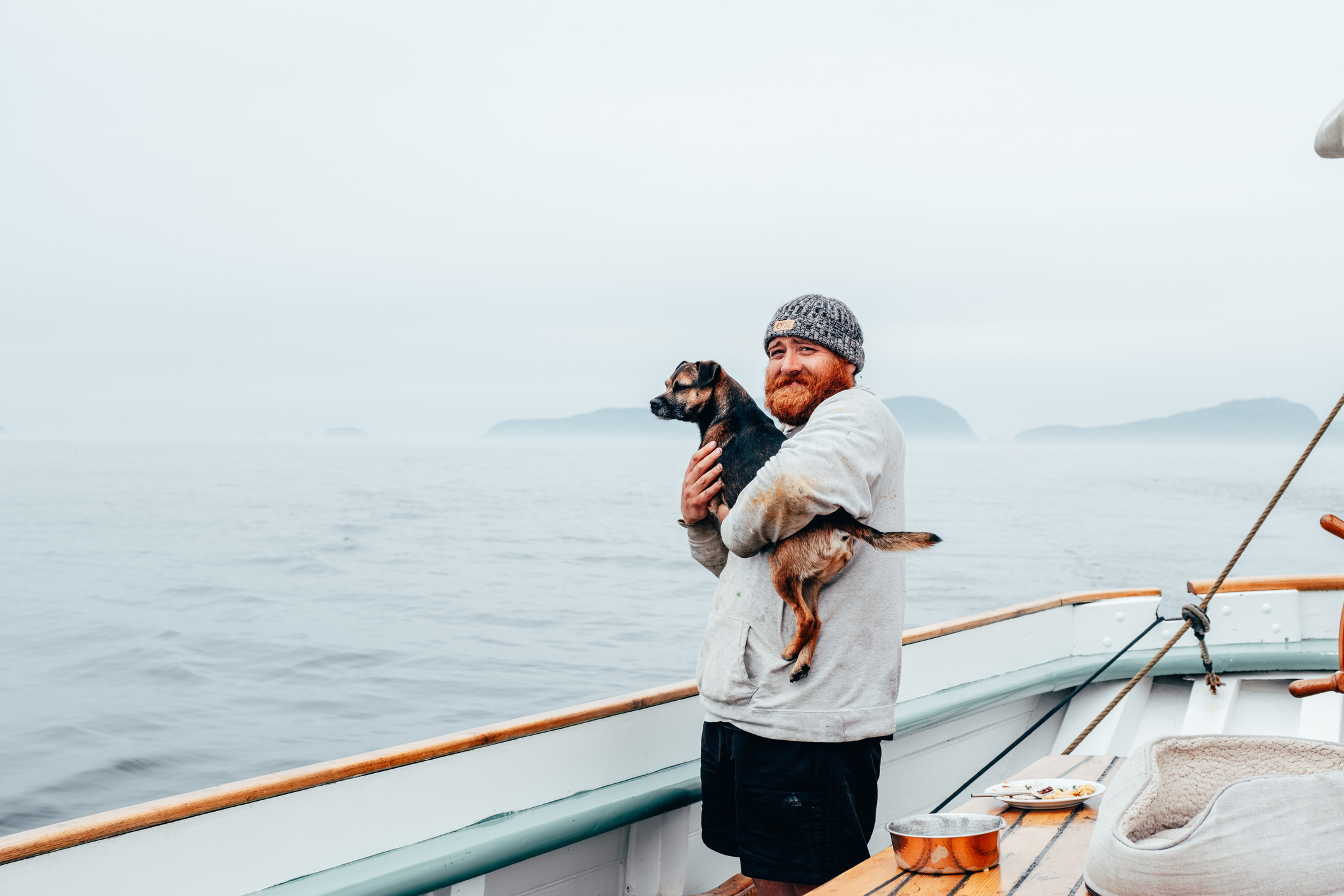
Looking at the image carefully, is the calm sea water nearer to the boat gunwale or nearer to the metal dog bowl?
the boat gunwale

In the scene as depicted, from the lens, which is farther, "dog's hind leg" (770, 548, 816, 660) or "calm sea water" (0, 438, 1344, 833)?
"calm sea water" (0, 438, 1344, 833)

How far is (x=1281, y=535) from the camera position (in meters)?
27.8

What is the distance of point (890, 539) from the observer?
1891mm

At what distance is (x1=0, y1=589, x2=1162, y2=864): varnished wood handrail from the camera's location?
156 centimetres

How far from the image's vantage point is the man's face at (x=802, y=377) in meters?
1.94

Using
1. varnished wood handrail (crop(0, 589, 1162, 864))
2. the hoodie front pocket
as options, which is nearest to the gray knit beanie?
the hoodie front pocket

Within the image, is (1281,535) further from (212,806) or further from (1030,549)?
(212,806)

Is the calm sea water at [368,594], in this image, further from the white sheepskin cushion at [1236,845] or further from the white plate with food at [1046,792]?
the white sheepskin cushion at [1236,845]

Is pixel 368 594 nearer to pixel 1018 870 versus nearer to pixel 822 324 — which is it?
pixel 822 324

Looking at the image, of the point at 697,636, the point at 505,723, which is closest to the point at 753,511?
the point at 505,723

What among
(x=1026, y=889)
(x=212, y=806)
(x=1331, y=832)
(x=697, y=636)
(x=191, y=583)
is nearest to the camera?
(x=1331, y=832)

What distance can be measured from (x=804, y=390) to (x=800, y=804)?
77 centimetres

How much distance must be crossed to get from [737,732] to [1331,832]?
1.04 m

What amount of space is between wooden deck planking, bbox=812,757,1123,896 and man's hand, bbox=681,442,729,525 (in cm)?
78
